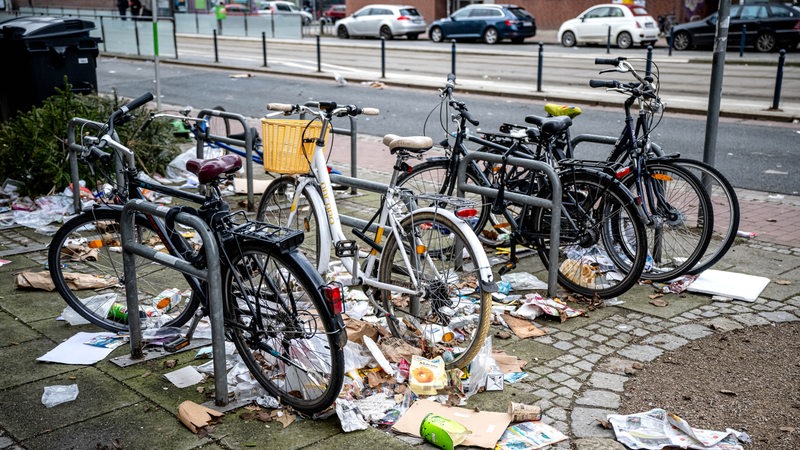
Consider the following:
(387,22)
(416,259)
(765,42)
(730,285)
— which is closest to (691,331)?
(730,285)

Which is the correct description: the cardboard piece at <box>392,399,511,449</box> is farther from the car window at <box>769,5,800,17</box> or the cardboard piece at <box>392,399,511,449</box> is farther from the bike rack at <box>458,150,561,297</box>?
the car window at <box>769,5,800,17</box>

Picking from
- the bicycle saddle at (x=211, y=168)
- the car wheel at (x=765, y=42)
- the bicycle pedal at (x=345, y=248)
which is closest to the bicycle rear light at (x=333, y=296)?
the bicycle saddle at (x=211, y=168)

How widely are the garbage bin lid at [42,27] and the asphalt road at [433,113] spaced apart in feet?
3.35

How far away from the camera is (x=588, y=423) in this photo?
12.4 ft

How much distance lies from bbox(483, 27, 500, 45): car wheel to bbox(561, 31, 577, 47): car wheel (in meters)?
2.58

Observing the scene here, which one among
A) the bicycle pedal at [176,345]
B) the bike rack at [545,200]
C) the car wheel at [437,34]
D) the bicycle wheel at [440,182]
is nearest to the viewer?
the bicycle pedal at [176,345]

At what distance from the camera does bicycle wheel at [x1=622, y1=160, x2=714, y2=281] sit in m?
5.52

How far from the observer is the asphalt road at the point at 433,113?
10281mm

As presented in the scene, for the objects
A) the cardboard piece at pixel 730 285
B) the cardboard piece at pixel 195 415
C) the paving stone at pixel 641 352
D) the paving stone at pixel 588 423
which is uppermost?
the cardboard piece at pixel 730 285

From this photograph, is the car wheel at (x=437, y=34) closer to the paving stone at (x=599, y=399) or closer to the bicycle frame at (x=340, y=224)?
the bicycle frame at (x=340, y=224)

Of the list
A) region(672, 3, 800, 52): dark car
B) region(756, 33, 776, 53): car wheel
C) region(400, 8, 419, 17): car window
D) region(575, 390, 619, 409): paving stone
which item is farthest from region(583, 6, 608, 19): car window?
region(575, 390, 619, 409): paving stone

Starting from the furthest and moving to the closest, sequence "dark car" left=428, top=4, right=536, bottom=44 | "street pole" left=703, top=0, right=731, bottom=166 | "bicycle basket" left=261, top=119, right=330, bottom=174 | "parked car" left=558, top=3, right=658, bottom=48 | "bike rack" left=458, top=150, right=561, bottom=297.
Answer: "dark car" left=428, top=4, right=536, bottom=44
"parked car" left=558, top=3, right=658, bottom=48
"street pole" left=703, top=0, right=731, bottom=166
"bike rack" left=458, top=150, right=561, bottom=297
"bicycle basket" left=261, top=119, right=330, bottom=174

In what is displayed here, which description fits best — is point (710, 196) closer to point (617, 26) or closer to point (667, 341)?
point (667, 341)

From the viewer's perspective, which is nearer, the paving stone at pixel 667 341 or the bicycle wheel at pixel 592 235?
the paving stone at pixel 667 341
